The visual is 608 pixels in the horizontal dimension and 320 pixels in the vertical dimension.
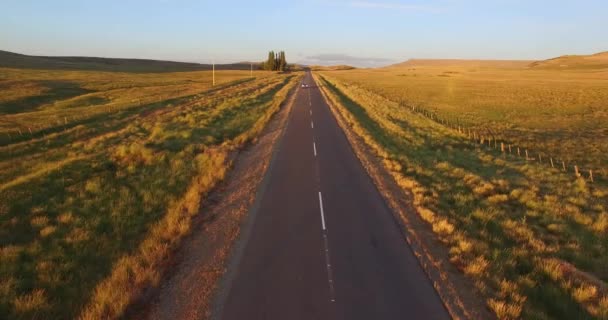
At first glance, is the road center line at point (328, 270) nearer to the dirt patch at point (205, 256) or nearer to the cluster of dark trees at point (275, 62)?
the dirt patch at point (205, 256)

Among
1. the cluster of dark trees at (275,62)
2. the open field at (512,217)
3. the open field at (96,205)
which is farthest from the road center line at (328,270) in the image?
the cluster of dark trees at (275,62)

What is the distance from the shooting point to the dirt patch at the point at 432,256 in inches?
252

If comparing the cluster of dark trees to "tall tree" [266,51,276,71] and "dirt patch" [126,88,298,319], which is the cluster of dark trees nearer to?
"tall tree" [266,51,276,71]

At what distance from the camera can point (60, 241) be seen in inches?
340

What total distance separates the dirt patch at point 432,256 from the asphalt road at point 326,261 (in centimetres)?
20

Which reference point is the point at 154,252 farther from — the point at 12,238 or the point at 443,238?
the point at 443,238

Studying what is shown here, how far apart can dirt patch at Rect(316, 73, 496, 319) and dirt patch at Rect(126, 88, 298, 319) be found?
13.2 ft

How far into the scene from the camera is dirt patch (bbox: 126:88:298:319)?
626 centimetres

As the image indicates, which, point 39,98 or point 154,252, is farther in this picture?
point 39,98

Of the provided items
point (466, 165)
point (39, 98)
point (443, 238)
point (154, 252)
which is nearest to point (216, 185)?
point (154, 252)

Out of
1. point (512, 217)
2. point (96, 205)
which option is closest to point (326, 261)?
point (512, 217)

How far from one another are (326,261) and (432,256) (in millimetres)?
2331

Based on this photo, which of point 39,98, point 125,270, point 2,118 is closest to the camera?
point 125,270

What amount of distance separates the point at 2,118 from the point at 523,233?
117ft
